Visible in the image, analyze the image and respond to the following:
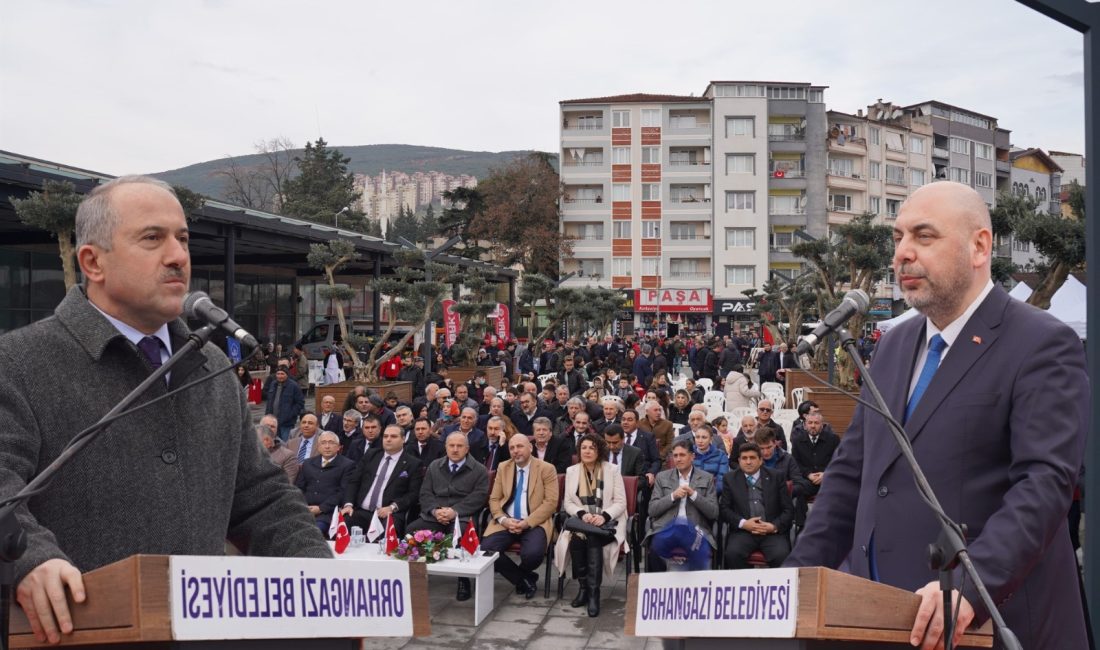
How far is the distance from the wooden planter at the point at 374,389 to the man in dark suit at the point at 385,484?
26.5ft

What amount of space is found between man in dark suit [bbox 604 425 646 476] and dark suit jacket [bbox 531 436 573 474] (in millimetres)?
770

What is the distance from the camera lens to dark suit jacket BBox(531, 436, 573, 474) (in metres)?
9.90

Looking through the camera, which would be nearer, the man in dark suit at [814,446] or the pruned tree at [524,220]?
the man in dark suit at [814,446]

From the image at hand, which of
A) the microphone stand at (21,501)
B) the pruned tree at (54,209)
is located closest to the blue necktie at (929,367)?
the microphone stand at (21,501)

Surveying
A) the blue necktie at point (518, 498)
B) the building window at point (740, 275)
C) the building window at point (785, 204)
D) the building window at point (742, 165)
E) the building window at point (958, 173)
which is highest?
the building window at point (958, 173)

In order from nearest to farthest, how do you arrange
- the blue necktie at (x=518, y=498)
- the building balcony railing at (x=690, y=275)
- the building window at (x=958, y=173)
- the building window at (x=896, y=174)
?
the blue necktie at (x=518, y=498)
the building balcony railing at (x=690, y=275)
the building window at (x=896, y=174)
the building window at (x=958, y=173)

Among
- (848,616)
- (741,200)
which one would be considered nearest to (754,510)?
(848,616)

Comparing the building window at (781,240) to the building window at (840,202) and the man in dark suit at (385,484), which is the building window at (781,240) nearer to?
the building window at (840,202)

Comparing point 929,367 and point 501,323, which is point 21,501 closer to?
point 929,367

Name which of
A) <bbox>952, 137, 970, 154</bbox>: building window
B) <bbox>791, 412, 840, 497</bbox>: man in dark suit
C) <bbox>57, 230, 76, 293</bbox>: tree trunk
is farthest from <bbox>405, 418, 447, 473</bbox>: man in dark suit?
<bbox>952, 137, 970, 154</bbox>: building window

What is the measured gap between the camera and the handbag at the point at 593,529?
25.6ft

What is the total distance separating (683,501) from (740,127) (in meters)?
54.1

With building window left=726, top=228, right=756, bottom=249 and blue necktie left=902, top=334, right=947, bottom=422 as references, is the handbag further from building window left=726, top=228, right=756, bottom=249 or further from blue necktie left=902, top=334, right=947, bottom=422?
building window left=726, top=228, right=756, bottom=249

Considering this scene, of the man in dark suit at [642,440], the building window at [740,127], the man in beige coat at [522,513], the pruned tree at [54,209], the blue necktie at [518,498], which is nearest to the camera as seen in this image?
the man in beige coat at [522,513]
